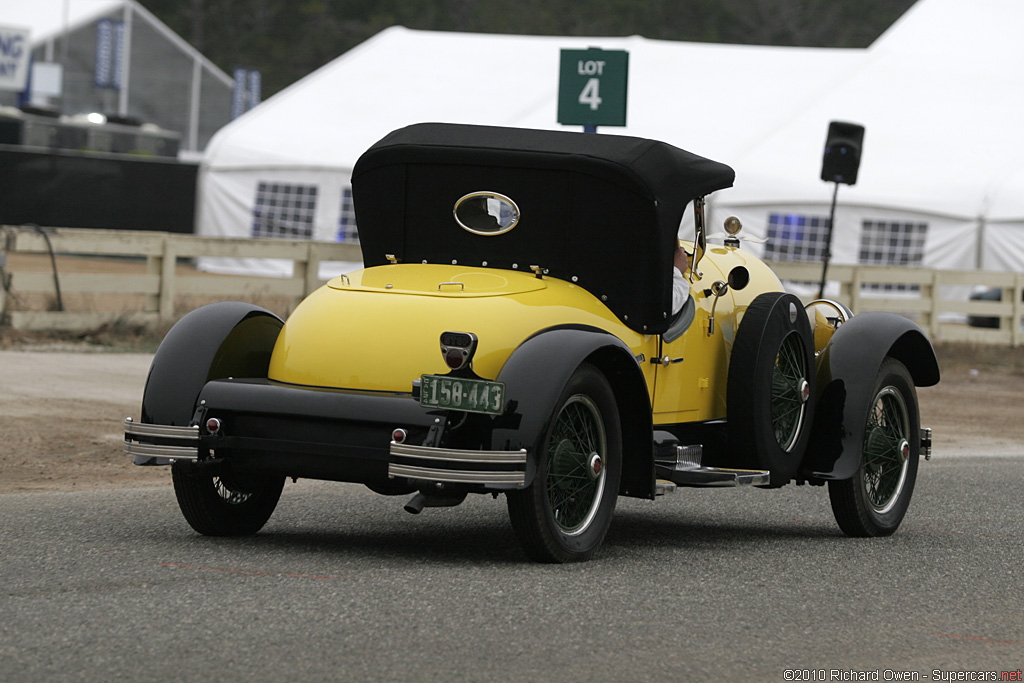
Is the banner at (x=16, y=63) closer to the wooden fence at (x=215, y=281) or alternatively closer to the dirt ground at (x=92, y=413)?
the wooden fence at (x=215, y=281)

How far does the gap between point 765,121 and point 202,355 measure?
22.7m

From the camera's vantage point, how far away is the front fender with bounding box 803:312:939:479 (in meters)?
7.40

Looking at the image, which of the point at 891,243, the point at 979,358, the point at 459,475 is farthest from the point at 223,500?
the point at 891,243

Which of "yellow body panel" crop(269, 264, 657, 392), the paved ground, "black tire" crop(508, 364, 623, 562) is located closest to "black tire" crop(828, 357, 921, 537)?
the paved ground

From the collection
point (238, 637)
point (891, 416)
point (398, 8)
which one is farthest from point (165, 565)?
point (398, 8)

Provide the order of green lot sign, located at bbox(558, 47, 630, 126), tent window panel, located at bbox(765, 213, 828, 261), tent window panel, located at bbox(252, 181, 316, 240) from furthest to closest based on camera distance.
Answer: tent window panel, located at bbox(252, 181, 316, 240) < tent window panel, located at bbox(765, 213, 828, 261) < green lot sign, located at bbox(558, 47, 630, 126)

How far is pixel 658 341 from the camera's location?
683 cm

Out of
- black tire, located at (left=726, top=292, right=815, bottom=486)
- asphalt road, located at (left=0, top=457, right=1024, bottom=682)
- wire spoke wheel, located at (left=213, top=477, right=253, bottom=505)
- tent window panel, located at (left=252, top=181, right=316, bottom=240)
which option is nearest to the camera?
asphalt road, located at (left=0, top=457, right=1024, bottom=682)

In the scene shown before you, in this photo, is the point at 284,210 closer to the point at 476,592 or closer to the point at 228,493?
the point at 228,493

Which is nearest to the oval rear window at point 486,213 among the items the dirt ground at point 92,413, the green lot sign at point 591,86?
the dirt ground at point 92,413

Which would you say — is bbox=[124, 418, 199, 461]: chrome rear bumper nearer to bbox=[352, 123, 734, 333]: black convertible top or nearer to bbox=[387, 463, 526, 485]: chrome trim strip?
bbox=[387, 463, 526, 485]: chrome trim strip

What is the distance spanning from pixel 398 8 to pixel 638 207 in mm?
61179

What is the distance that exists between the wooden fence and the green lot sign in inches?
209

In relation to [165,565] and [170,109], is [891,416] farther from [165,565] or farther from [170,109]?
[170,109]
